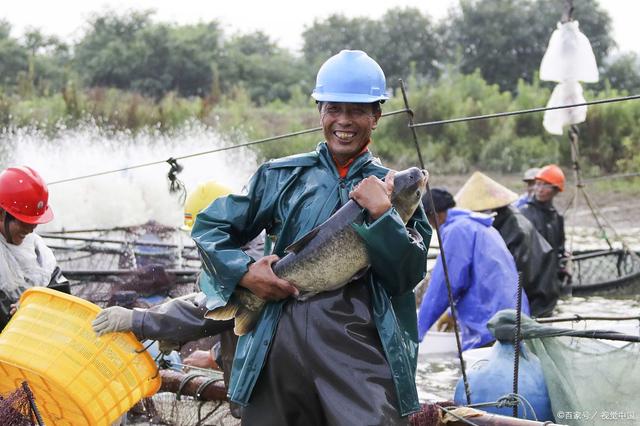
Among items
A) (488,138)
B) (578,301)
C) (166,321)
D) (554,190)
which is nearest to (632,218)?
(488,138)

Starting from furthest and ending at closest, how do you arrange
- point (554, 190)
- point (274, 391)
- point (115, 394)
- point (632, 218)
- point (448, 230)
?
point (632, 218)
point (554, 190)
point (448, 230)
point (115, 394)
point (274, 391)

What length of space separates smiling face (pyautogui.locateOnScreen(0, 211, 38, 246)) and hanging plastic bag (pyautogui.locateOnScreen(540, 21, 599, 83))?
6.82 meters

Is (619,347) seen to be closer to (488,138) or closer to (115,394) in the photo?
(115,394)

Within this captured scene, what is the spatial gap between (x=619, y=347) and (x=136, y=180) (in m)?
13.0

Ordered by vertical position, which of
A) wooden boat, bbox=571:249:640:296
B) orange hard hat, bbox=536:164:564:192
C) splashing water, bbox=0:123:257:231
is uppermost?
orange hard hat, bbox=536:164:564:192

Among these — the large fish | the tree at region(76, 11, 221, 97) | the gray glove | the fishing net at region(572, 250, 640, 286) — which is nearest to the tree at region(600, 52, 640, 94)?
the tree at region(76, 11, 221, 97)

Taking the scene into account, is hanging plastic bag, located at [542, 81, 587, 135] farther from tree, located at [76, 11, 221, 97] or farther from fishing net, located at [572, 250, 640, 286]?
tree, located at [76, 11, 221, 97]

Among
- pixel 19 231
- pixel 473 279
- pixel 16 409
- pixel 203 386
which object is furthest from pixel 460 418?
pixel 473 279

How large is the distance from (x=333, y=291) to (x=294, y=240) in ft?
0.82

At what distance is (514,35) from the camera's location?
144 feet

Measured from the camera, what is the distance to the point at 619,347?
16.6ft

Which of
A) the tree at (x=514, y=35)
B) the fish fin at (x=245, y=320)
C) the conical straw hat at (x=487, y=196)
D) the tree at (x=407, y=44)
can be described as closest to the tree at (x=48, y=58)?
the tree at (x=407, y=44)

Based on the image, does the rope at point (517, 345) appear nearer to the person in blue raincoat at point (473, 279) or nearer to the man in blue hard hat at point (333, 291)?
the man in blue hard hat at point (333, 291)

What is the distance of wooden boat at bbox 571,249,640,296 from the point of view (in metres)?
11.9
